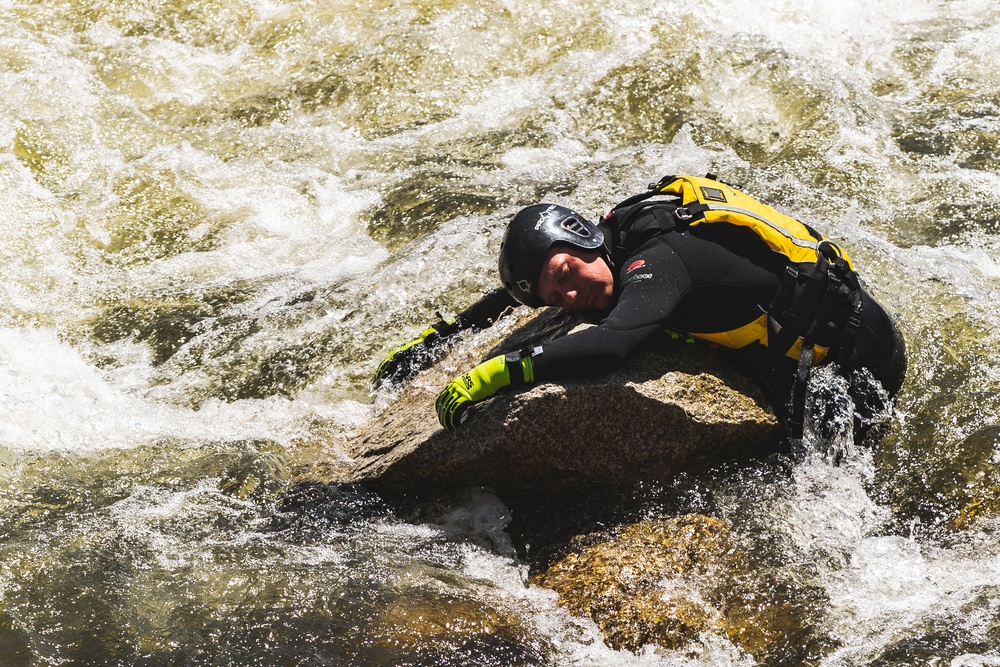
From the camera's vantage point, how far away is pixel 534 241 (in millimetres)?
5102

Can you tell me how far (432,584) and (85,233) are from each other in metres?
5.45

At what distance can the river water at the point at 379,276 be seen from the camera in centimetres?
451

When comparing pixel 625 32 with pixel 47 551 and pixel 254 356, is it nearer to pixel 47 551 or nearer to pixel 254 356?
pixel 254 356

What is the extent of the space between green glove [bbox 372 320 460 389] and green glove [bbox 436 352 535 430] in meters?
1.28

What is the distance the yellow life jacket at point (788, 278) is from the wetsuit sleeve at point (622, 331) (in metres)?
0.35

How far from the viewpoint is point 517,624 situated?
447cm

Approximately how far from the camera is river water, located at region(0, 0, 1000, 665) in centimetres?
451

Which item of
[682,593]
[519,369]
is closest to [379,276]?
[519,369]

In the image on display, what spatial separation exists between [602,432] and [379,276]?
10.4ft

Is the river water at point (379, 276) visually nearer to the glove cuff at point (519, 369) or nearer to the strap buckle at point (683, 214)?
the glove cuff at point (519, 369)


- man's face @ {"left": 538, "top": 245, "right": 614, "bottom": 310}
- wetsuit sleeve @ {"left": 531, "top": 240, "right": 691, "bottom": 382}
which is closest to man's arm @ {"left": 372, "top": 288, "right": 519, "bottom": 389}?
man's face @ {"left": 538, "top": 245, "right": 614, "bottom": 310}

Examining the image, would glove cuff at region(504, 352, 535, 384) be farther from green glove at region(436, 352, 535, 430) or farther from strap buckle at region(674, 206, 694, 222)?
strap buckle at region(674, 206, 694, 222)

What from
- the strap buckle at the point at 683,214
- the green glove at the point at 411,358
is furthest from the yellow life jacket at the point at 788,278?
the green glove at the point at 411,358

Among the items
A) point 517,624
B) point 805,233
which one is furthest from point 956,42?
point 517,624
